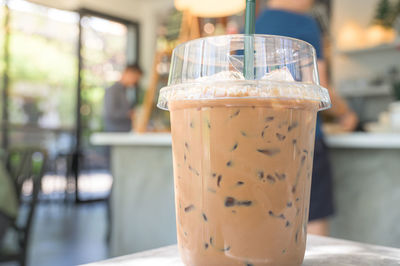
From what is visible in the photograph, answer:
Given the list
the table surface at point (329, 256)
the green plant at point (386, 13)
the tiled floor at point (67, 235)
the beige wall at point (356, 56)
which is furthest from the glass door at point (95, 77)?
the table surface at point (329, 256)

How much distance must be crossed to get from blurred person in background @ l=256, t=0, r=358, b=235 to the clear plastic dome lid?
92 cm

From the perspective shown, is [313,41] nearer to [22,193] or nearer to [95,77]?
[22,193]

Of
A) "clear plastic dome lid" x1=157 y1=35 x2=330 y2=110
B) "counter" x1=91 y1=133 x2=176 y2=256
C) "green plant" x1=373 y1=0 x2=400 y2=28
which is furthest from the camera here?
"green plant" x1=373 y1=0 x2=400 y2=28

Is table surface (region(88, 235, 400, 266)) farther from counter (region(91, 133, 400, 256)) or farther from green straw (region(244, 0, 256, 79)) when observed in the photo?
counter (region(91, 133, 400, 256))

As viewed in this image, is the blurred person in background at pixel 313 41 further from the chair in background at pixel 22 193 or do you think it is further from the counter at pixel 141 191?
the chair in background at pixel 22 193

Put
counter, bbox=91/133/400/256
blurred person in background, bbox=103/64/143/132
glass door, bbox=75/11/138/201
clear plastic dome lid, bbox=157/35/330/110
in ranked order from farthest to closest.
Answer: glass door, bbox=75/11/138/201 → blurred person in background, bbox=103/64/143/132 → counter, bbox=91/133/400/256 → clear plastic dome lid, bbox=157/35/330/110

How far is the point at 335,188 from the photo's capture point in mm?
1882

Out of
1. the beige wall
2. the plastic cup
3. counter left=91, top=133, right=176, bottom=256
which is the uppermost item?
→ the beige wall

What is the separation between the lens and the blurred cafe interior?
72.7 inches

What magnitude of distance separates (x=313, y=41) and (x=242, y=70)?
1.07 m

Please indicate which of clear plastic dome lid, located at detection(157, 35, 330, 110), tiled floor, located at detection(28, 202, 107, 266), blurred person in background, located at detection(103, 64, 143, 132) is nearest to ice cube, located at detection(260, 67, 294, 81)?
clear plastic dome lid, located at detection(157, 35, 330, 110)

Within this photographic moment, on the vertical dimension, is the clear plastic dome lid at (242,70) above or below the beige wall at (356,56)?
below

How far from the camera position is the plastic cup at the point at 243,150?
0.43 metres

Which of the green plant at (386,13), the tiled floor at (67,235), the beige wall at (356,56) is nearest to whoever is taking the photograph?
the tiled floor at (67,235)
